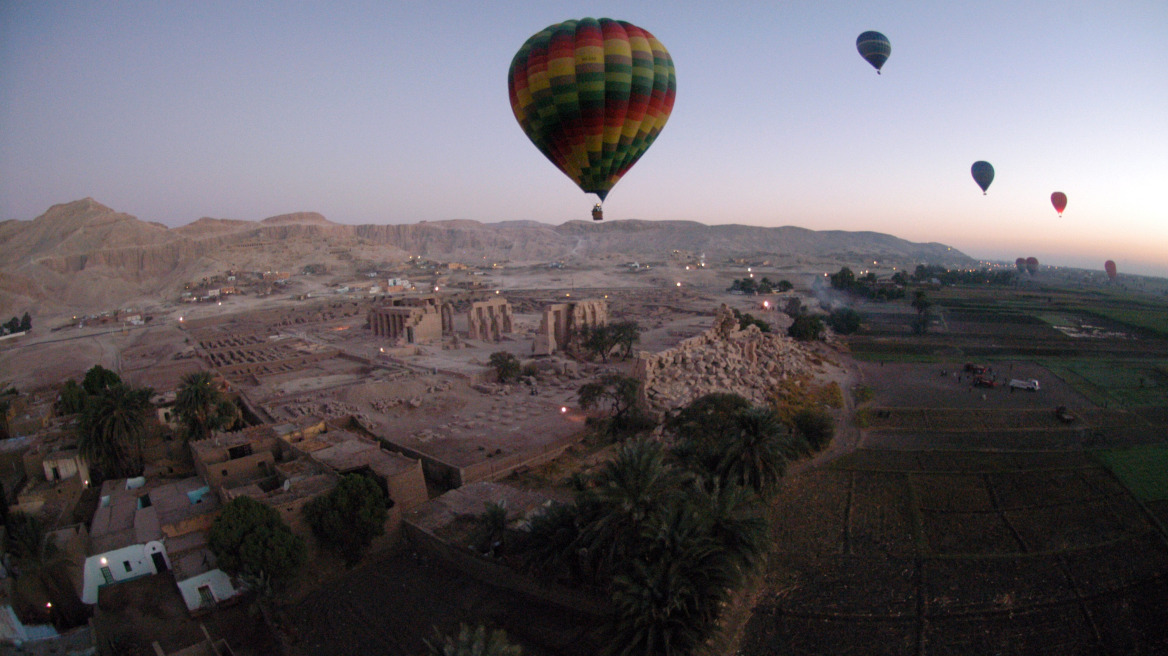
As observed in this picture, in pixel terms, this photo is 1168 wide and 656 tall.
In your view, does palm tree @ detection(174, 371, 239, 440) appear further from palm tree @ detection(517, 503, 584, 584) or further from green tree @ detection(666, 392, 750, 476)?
green tree @ detection(666, 392, 750, 476)

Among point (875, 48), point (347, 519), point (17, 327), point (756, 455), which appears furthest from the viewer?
point (17, 327)

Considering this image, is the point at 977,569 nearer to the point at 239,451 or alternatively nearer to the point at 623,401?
the point at 623,401

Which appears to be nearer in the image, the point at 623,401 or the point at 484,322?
the point at 623,401

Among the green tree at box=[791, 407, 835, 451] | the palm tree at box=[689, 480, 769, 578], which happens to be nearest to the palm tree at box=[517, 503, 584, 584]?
the palm tree at box=[689, 480, 769, 578]

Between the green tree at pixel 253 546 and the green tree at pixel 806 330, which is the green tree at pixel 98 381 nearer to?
the green tree at pixel 253 546

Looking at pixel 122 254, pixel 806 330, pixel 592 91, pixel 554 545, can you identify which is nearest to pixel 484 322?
pixel 806 330
